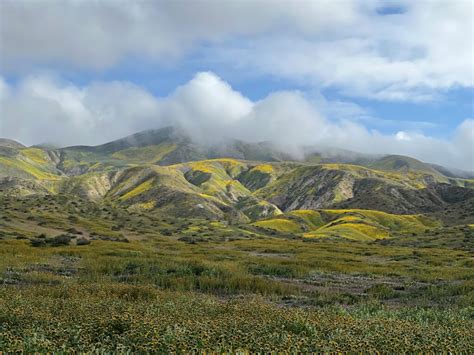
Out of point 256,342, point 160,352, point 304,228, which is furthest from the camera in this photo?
point 304,228

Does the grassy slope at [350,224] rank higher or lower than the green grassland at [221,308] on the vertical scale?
lower

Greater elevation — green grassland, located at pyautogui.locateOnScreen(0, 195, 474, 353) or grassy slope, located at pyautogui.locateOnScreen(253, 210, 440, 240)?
green grassland, located at pyautogui.locateOnScreen(0, 195, 474, 353)

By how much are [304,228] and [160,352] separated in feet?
453

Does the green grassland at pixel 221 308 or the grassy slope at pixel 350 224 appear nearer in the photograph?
the green grassland at pixel 221 308

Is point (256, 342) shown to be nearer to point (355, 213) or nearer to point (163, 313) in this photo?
point (163, 313)

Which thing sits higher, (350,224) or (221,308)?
(221,308)

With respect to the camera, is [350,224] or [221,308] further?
[350,224]

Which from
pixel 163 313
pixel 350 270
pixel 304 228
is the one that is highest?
pixel 163 313

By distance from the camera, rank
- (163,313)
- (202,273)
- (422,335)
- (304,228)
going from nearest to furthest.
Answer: (422,335), (163,313), (202,273), (304,228)

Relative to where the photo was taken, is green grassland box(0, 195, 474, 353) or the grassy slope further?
the grassy slope

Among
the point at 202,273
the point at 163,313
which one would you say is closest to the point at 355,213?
the point at 202,273

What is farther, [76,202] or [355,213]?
[355,213]

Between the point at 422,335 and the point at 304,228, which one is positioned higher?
the point at 422,335

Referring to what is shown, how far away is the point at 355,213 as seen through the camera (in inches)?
5817
